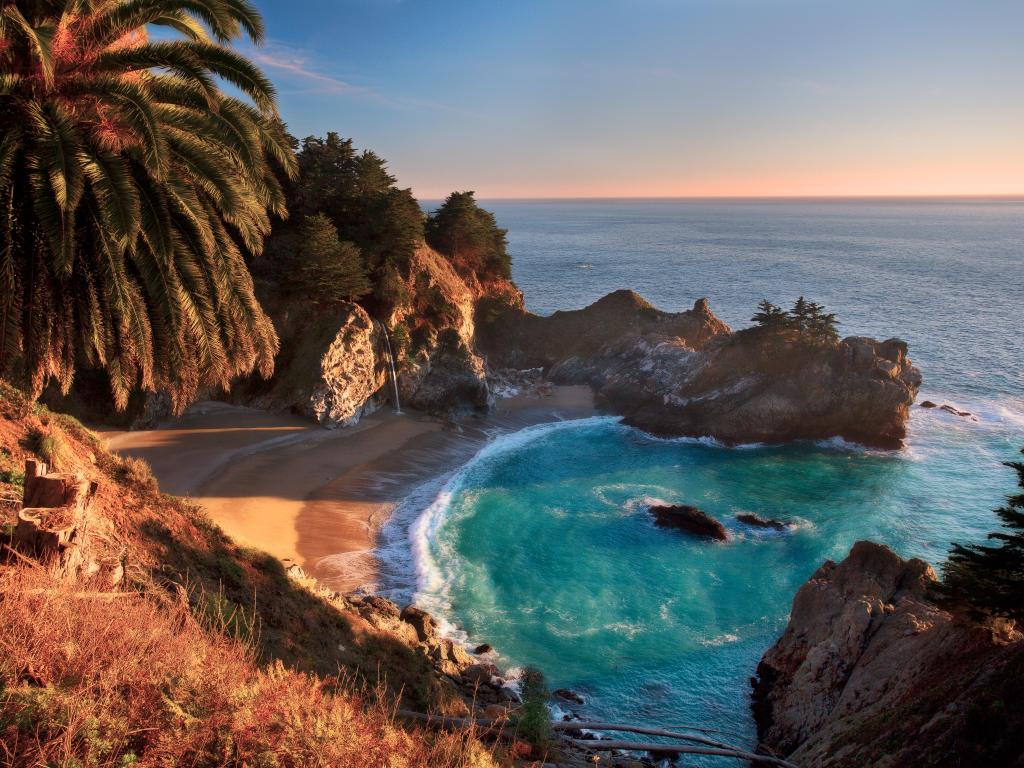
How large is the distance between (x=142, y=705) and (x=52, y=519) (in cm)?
328

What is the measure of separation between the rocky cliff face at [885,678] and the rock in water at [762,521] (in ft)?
24.8

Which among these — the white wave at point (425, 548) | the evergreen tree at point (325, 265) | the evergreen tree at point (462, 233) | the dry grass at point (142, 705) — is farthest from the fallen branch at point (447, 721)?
the evergreen tree at point (462, 233)

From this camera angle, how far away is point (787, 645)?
18422 millimetres

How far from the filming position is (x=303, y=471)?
28766 millimetres

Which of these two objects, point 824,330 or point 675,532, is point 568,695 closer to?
point 675,532

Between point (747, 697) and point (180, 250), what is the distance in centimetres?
1885

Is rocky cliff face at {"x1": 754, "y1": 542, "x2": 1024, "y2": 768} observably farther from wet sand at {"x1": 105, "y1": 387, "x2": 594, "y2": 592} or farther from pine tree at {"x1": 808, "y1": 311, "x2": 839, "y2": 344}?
pine tree at {"x1": 808, "y1": 311, "x2": 839, "y2": 344}

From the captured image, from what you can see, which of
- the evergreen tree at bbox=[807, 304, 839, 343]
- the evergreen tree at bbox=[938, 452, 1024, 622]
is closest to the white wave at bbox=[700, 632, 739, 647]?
the evergreen tree at bbox=[938, 452, 1024, 622]

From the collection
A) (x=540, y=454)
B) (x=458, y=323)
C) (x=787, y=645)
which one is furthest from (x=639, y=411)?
(x=787, y=645)

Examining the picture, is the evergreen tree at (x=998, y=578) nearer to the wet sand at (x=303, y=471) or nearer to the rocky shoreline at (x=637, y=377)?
the wet sand at (x=303, y=471)

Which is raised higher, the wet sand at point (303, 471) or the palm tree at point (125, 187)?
the palm tree at point (125, 187)

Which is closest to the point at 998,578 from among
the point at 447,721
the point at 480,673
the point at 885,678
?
the point at 885,678

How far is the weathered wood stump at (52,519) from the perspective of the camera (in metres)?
7.11

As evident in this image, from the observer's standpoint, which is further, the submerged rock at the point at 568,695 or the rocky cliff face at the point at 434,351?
the rocky cliff face at the point at 434,351
